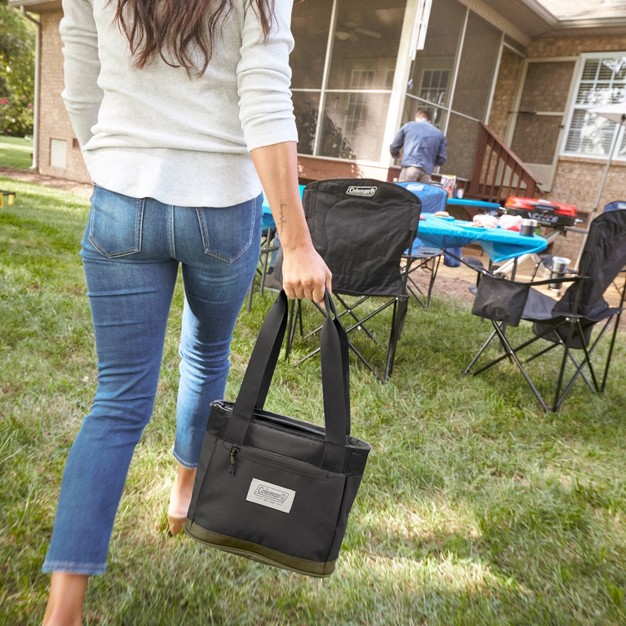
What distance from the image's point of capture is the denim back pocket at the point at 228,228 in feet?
3.98

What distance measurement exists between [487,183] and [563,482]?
359 inches

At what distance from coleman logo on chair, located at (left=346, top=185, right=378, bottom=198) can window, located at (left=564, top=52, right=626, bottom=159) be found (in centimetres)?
875

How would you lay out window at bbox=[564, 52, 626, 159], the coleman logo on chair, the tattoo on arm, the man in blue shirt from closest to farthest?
the tattoo on arm, the coleman logo on chair, the man in blue shirt, window at bbox=[564, 52, 626, 159]

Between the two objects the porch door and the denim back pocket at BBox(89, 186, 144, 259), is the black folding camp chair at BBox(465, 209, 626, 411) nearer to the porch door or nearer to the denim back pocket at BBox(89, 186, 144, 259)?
the denim back pocket at BBox(89, 186, 144, 259)

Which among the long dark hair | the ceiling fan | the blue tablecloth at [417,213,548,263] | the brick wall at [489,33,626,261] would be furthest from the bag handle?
the brick wall at [489,33,626,261]

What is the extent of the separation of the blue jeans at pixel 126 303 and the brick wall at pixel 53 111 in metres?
12.7

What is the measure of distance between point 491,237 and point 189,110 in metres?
3.07

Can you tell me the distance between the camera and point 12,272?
4.34 metres

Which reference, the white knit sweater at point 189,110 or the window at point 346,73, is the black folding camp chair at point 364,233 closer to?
the white knit sweater at point 189,110

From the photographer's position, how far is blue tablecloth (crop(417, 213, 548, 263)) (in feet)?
12.4

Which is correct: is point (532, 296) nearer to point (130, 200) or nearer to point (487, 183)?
point (130, 200)

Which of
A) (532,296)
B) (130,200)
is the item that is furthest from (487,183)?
(130,200)

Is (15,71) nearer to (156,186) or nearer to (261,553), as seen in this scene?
(156,186)

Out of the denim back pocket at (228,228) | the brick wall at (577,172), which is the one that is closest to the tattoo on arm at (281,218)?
the denim back pocket at (228,228)
